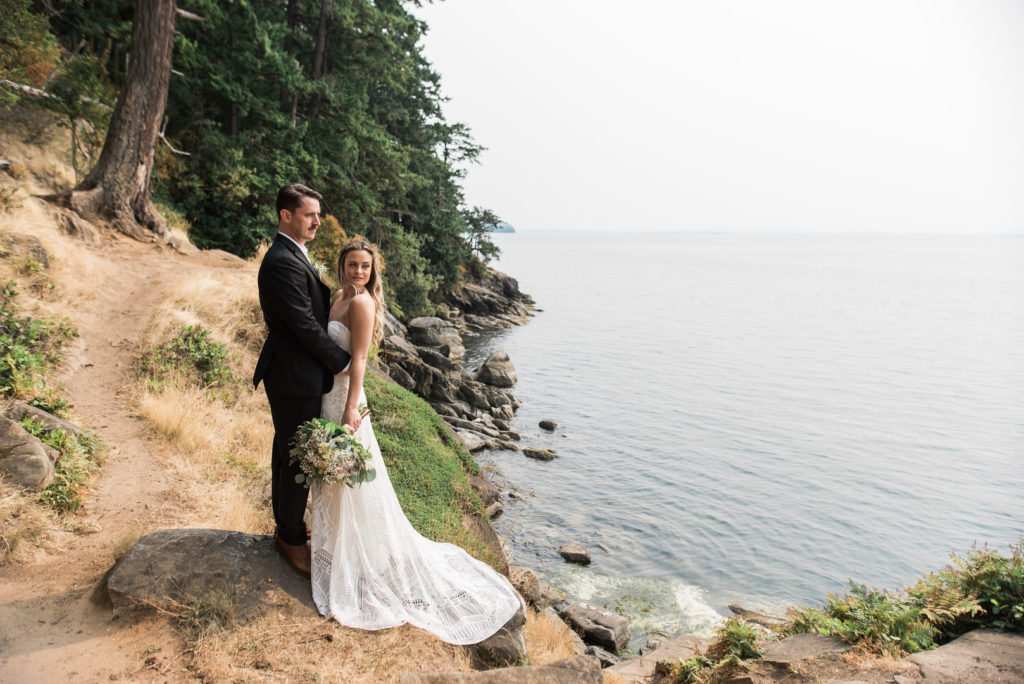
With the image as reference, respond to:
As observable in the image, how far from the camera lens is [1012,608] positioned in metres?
6.33

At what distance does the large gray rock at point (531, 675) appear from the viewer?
165 inches

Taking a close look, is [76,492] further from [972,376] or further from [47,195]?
[972,376]

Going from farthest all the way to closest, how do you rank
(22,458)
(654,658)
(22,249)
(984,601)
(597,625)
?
(597,625) → (22,249) → (654,658) → (984,601) → (22,458)

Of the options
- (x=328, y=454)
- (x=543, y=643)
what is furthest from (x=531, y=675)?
(x=543, y=643)

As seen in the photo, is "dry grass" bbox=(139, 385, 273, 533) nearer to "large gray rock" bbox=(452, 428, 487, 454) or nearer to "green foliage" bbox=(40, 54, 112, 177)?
"large gray rock" bbox=(452, 428, 487, 454)

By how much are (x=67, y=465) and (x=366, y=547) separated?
3.84 metres

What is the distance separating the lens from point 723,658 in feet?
22.4

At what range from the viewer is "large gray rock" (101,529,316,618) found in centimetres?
457

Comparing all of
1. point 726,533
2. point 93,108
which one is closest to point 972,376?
point 726,533

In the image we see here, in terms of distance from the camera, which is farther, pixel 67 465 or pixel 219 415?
pixel 219 415

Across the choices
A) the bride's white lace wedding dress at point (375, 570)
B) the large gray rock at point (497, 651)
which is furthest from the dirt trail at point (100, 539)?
the large gray rock at point (497, 651)

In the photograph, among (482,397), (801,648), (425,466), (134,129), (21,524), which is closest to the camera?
(21,524)

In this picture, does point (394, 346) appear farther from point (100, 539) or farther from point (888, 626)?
point (888, 626)

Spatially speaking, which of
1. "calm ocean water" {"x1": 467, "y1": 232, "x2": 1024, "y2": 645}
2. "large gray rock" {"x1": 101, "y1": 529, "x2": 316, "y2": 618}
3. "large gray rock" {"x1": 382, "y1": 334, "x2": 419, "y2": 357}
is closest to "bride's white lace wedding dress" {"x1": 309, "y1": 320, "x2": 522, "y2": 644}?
"large gray rock" {"x1": 101, "y1": 529, "x2": 316, "y2": 618}
